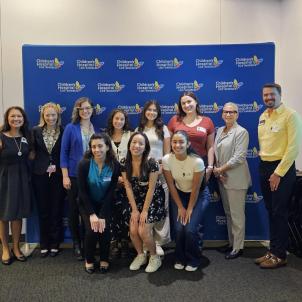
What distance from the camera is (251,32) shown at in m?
4.32

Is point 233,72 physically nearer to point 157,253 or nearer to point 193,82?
point 193,82

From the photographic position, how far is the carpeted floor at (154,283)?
8.57 ft

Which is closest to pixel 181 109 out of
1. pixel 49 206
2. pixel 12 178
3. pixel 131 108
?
pixel 131 108

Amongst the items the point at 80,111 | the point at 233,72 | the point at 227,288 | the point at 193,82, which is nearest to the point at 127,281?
the point at 227,288

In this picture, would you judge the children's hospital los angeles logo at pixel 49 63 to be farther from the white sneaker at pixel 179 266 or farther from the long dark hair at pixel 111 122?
the white sneaker at pixel 179 266

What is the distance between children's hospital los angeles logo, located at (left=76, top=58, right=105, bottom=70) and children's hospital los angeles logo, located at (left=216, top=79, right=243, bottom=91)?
4.28 ft

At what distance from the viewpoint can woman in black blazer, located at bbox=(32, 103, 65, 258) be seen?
11.2ft

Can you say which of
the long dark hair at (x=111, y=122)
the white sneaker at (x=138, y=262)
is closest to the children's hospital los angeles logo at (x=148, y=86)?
the long dark hair at (x=111, y=122)

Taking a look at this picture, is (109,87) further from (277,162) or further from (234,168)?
(277,162)

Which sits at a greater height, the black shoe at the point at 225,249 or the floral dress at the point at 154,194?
the floral dress at the point at 154,194

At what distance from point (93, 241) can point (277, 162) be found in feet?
5.99

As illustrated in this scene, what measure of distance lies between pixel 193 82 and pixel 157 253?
186 centimetres

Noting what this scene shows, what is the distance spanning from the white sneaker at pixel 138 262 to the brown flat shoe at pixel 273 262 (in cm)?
111

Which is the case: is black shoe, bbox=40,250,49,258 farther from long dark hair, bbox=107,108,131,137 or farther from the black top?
long dark hair, bbox=107,108,131,137
